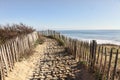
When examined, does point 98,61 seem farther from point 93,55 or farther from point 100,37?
point 100,37

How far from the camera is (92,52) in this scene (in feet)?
26.2

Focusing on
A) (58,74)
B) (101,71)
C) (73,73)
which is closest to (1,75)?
(58,74)

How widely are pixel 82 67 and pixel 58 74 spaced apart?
4.53 feet

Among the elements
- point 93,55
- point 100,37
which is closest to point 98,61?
point 93,55

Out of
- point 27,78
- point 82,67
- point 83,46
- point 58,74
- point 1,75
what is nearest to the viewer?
point 1,75

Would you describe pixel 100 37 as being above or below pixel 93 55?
below

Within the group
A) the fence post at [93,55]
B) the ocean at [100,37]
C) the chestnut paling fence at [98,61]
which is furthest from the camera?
the ocean at [100,37]

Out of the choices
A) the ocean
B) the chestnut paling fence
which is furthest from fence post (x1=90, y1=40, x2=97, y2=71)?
the ocean

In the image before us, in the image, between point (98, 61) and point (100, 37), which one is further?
point (100, 37)

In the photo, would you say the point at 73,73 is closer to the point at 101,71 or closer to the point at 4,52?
the point at 101,71

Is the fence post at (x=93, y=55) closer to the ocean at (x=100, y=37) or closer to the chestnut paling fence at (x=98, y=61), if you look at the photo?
the chestnut paling fence at (x=98, y=61)

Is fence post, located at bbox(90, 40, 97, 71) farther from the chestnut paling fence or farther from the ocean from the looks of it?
the ocean

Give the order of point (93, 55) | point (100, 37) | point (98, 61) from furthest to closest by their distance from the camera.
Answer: point (100, 37) < point (93, 55) < point (98, 61)

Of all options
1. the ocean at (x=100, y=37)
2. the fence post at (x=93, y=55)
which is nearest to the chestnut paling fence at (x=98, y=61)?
the fence post at (x=93, y=55)
